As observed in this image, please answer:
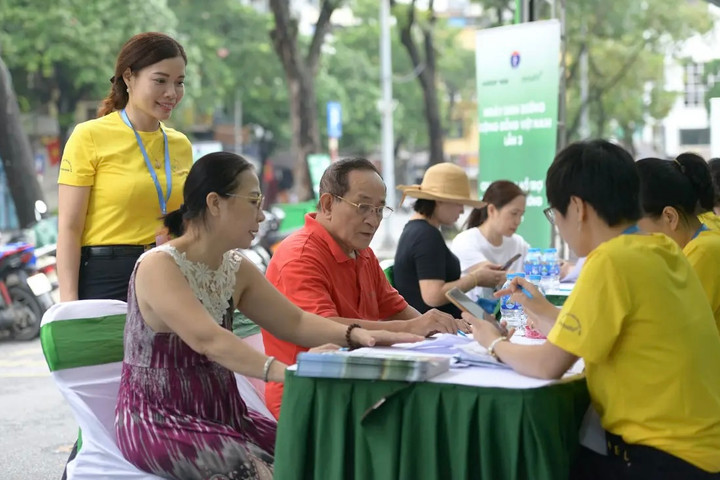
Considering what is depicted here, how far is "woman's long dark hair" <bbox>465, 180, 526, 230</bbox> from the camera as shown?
6473mm

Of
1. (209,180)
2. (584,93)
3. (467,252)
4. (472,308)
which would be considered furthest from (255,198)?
(584,93)

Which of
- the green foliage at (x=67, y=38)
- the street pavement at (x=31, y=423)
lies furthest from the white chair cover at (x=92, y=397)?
the green foliage at (x=67, y=38)

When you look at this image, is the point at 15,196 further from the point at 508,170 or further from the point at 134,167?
the point at 134,167

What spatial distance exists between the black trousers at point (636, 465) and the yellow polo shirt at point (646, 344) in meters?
0.02

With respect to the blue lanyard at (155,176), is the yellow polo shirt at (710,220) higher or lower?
lower

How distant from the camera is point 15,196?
13.7 metres

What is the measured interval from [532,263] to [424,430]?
370 centimetres

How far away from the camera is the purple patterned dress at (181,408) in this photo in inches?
118

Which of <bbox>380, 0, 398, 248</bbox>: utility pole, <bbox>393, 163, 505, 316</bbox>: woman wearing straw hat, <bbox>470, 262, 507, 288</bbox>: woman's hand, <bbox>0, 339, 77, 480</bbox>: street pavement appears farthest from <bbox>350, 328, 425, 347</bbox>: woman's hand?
<bbox>380, 0, 398, 248</bbox>: utility pole

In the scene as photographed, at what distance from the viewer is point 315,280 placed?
3.68 m

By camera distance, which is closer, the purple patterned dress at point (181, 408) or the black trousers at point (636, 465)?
the black trousers at point (636, 465)

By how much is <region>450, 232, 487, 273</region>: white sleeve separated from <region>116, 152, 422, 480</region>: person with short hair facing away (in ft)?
10.4

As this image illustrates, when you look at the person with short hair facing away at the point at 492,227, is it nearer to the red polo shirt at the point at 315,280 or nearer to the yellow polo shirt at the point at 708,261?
the red polo shirt at the point at 315,280

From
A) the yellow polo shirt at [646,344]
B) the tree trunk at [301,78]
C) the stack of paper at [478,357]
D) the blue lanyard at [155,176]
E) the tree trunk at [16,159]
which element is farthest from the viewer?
the tree trunk at [301,78]
